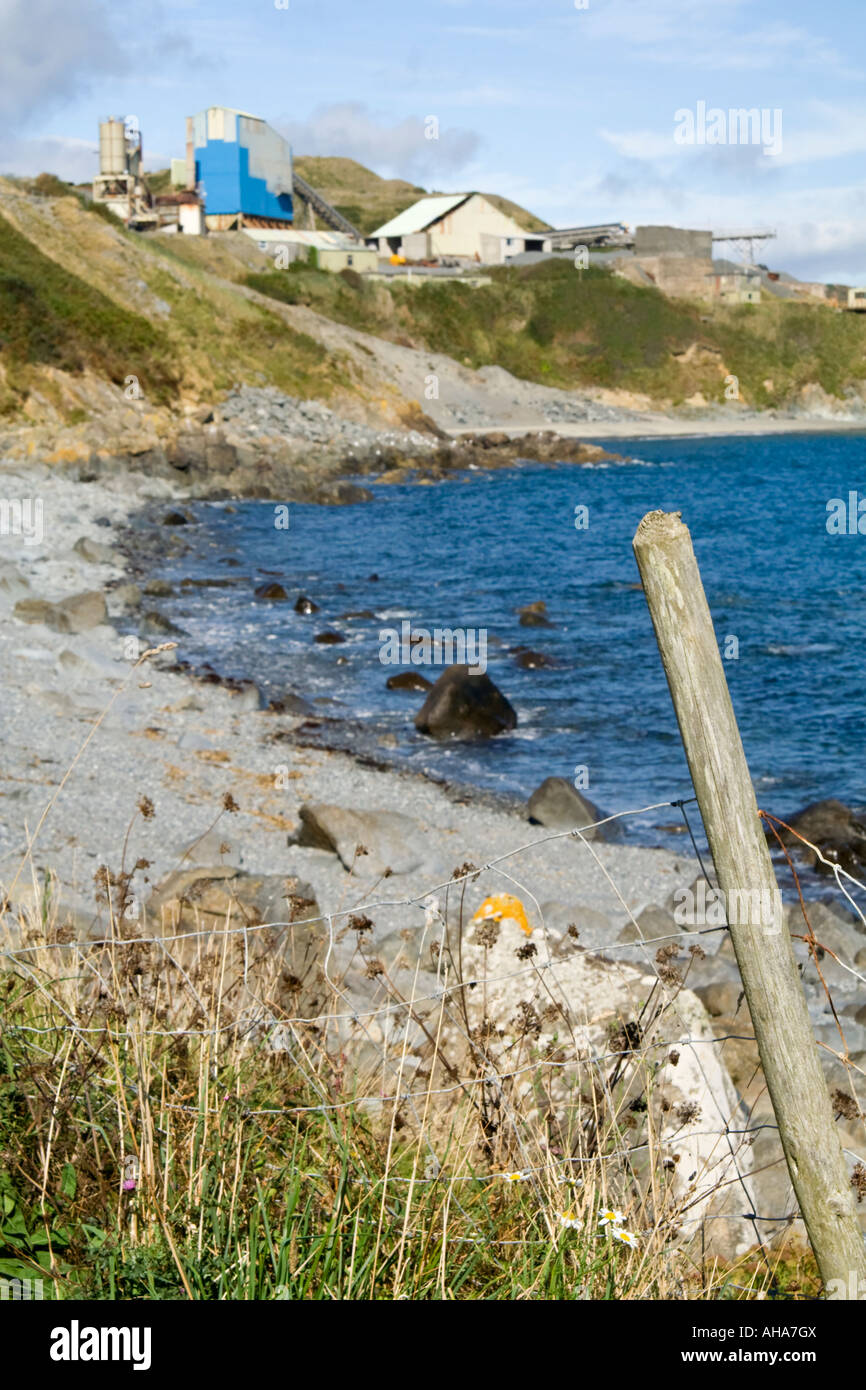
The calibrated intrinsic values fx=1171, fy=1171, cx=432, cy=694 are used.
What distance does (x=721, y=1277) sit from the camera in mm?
3248

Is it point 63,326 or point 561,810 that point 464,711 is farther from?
point 63,326

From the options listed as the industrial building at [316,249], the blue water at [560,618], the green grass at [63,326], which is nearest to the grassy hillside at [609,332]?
the industrial building at [316,249]

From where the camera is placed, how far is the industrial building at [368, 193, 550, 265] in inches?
3839

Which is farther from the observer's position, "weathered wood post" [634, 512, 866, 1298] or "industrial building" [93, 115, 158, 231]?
"industrial building" [93, 115, 158, 231]

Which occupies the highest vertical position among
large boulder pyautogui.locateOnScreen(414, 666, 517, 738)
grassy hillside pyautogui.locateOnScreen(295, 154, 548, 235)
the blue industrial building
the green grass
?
grassy hillside pyautogui.locateOnScreen(295, 154, 548, 235)

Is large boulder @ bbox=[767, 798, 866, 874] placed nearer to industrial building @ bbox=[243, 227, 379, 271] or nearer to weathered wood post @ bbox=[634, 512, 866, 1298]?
weathered wood post @ bbox=[634, 512, 866, 1298]

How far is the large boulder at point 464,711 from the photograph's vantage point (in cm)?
1553

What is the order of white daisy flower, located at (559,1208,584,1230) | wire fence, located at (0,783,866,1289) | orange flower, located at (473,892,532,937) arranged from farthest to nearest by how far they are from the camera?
orange flower, located at (473,892,532,937)
wire fence, located at (0,783,866,1289)
white daisy flower, located at (559,1208,584,1230)

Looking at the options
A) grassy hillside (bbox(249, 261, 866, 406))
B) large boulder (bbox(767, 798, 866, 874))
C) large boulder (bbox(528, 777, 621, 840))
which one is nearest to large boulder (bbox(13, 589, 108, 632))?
large boulder (bbox(528, 777, 621, 840))

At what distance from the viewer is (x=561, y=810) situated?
40.1 feet

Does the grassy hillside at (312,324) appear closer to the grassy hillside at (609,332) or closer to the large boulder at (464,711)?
the grassy hillside at (609,332)

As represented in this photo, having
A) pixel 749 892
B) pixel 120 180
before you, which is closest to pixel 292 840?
pixel 749 892

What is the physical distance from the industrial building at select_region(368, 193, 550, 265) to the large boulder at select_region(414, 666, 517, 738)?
8869 centimetres

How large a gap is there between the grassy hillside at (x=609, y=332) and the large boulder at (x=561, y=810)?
2620 inches
